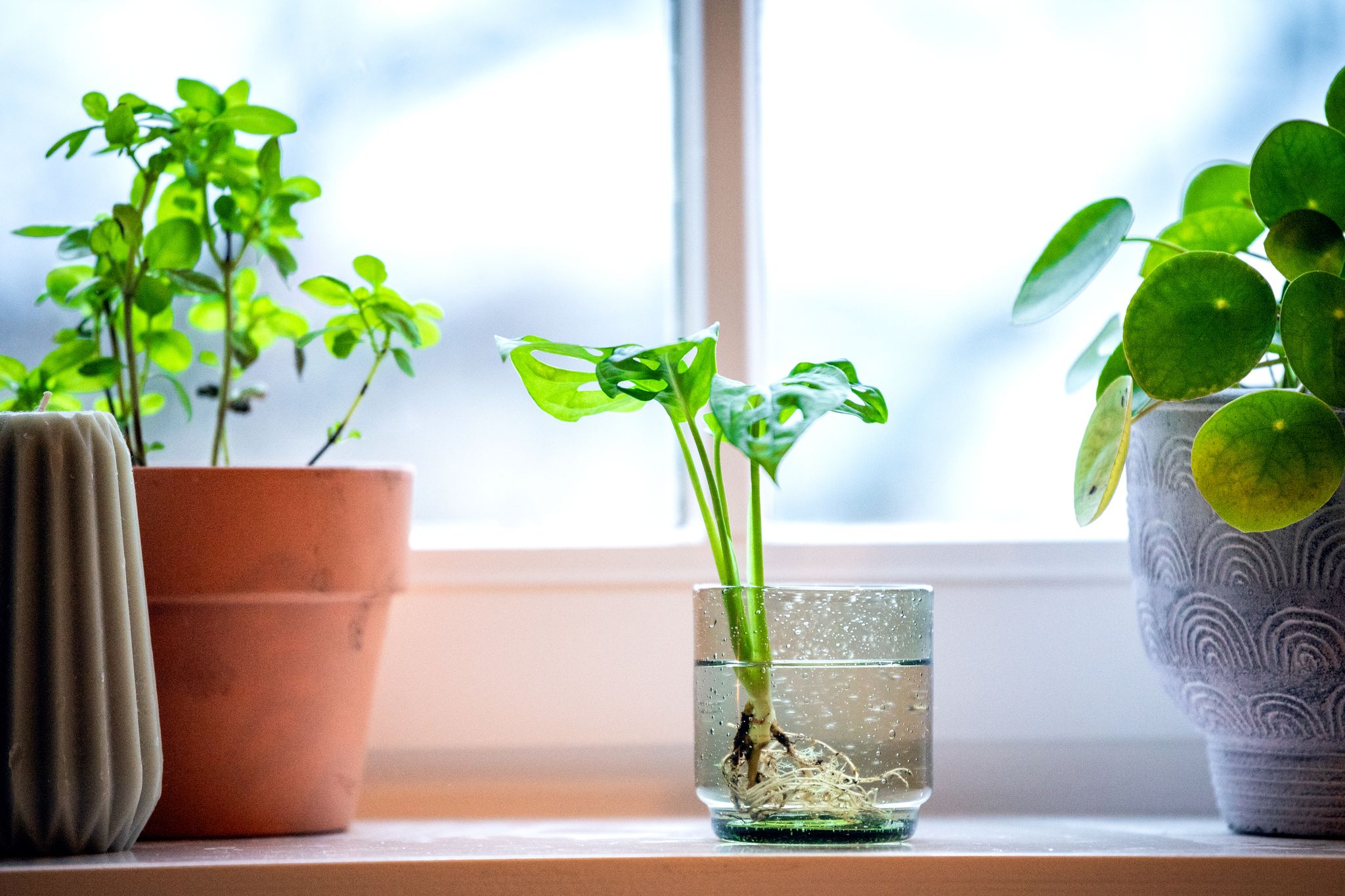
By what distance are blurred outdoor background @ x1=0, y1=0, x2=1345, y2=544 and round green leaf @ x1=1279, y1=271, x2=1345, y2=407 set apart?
0.35 meters

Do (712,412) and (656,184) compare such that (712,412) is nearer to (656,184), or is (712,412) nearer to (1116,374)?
(1116,374)

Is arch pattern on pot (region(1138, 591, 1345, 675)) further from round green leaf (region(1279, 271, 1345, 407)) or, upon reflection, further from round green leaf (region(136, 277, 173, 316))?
round green leaf (region(136, 277, 173, 316))

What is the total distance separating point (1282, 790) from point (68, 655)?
732 mm

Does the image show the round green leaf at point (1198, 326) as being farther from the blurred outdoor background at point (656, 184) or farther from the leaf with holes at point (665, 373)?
the blurred outdoor background at point (656, 184)

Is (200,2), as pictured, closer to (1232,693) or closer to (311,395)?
(311,395)

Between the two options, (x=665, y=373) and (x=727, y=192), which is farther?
(x=727, y=192)

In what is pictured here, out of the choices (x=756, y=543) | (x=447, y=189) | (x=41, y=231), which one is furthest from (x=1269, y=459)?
(x=41, y=231)

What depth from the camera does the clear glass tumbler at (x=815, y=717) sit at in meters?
0.68

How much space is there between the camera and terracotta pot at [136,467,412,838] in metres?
0.74

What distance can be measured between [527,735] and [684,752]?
4.9 inches

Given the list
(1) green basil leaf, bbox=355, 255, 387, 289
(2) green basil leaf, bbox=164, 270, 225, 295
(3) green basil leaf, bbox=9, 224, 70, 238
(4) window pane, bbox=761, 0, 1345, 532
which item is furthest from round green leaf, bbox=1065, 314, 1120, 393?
(3) green basil leaf, bbox=9, 224, 70, 238

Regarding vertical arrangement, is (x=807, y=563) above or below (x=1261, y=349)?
below

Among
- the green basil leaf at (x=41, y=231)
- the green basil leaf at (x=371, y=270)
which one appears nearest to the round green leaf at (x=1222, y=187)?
the green basil leaf at (x=371, y=270)

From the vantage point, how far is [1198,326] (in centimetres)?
66
